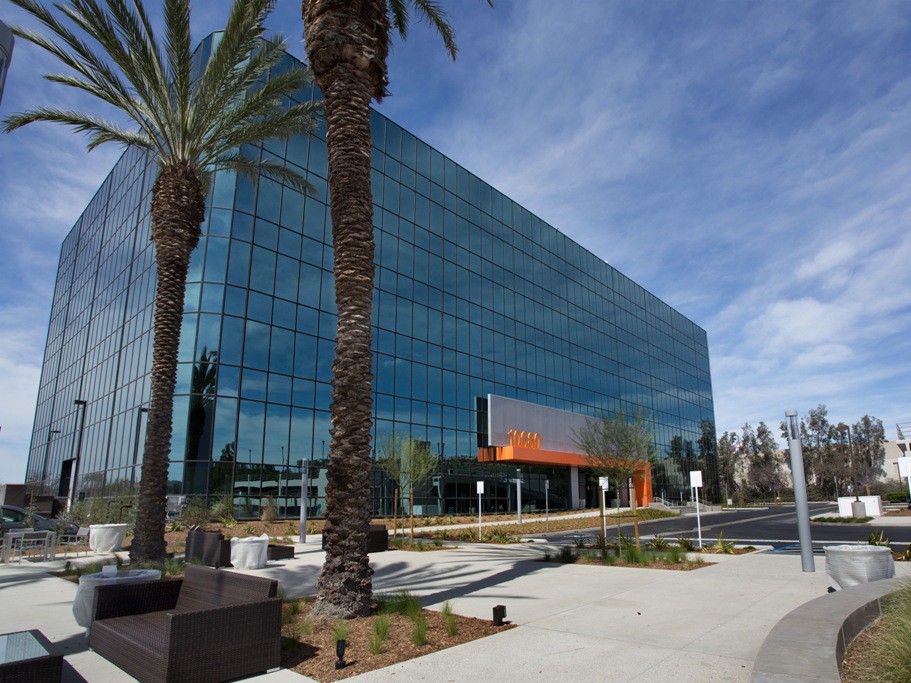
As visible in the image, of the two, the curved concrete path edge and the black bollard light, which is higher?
the curved concrete path edge

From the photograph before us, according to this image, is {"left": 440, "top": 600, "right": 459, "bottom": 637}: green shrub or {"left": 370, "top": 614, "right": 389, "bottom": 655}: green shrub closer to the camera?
{"left": 370, "top": 614, "right": 389, "bottom": 655}: green shrub

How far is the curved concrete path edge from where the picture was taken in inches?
168

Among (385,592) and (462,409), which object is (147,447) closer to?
(385,592)

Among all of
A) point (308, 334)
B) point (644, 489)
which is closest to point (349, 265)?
point (308, 334)

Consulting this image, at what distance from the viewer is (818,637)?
5.16 meters

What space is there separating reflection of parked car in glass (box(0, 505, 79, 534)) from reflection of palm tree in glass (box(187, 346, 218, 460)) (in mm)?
5525

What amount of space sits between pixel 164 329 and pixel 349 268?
297 inches

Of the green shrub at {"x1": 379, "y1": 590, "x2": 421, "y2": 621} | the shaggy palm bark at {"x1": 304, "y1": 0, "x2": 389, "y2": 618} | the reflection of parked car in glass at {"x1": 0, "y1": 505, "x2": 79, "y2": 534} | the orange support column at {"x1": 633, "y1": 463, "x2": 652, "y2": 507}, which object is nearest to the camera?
the green shrub at {"x1": 379, "y1": 590, "x2": 421, "y2": 621}

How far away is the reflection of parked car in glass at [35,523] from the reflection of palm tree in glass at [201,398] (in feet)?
18.1

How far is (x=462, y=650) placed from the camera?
657 centimetres

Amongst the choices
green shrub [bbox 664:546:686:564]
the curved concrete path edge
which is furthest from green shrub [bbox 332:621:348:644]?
green shrub [bbox 664:546:686:564]

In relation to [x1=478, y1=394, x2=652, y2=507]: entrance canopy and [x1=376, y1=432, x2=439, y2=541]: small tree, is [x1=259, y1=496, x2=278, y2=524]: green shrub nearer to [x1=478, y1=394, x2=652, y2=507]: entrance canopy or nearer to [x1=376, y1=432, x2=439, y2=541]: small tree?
[x1=376, y1=432, x2=439, y2=541]: small tree

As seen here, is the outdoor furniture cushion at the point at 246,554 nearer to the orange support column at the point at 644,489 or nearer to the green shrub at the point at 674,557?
the green shrub at the point at 674,557

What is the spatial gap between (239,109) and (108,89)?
10.2ft
